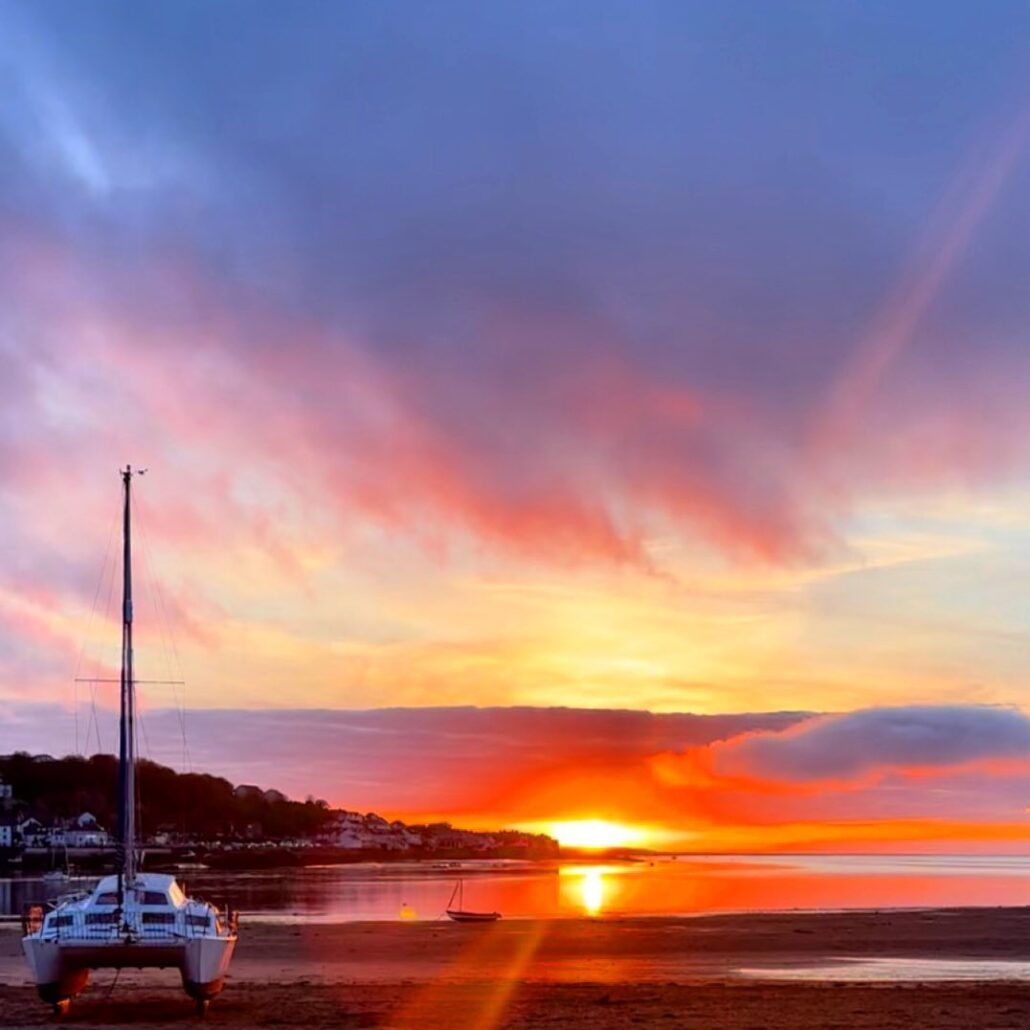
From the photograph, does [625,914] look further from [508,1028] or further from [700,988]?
[508,1028]

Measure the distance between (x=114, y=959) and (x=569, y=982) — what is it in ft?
36.6

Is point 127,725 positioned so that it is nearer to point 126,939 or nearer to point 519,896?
point 126,939

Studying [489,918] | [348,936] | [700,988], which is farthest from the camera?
[489,918]

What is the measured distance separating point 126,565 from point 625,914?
42285 millimetres

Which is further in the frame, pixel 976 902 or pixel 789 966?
pixel 976 902

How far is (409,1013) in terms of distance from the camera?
24750 millimetres

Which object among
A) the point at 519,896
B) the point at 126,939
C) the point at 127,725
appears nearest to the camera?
the point at 126,939

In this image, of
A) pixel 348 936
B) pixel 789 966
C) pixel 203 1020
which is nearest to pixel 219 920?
pixel 203 1020

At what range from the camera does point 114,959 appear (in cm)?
2405

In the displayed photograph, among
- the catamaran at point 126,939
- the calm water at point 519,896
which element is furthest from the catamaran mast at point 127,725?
the calm water at point 519,896

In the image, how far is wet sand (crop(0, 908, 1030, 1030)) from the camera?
23.9 m

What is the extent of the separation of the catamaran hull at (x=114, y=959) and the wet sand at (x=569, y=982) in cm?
56

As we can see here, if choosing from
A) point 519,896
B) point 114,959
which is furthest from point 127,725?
point 519,896

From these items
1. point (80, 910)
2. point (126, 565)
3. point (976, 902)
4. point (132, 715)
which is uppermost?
point (126, 565)
